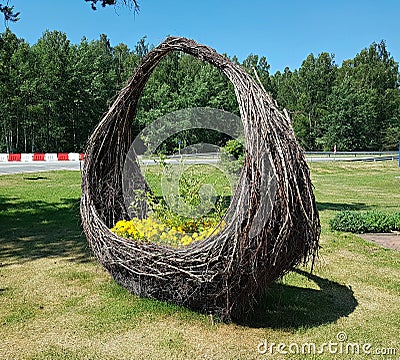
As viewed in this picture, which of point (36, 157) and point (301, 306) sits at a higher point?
point (36, 157)

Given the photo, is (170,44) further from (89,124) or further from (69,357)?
(89,124)

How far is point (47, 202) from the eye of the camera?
45.5 ft

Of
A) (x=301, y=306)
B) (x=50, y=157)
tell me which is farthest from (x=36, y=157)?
(x=301, y=306)

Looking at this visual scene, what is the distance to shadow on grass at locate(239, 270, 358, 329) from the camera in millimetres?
4645

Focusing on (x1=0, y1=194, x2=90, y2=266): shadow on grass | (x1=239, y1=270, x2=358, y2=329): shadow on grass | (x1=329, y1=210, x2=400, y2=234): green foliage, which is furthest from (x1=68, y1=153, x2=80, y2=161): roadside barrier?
(x1=239, y1=270, x2=358, y2=329): shadow on grass

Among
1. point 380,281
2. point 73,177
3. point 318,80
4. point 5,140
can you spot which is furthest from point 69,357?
point 318,80

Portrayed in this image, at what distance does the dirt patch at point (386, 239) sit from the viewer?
26.7 ft

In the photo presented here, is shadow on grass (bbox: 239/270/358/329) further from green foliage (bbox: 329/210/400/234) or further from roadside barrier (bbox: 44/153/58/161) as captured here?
roadside barrier (bbox: 44/153/58/161)

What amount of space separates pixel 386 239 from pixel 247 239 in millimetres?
5795

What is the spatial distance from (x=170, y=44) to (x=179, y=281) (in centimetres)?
274

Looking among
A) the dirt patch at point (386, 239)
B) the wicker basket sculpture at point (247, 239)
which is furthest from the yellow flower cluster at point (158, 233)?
the dirt patch at point (386, 239)

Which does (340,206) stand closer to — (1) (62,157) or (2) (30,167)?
(2) (30,167)

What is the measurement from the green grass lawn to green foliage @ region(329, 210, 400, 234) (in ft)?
3.07

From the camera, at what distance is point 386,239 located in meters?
8.68
